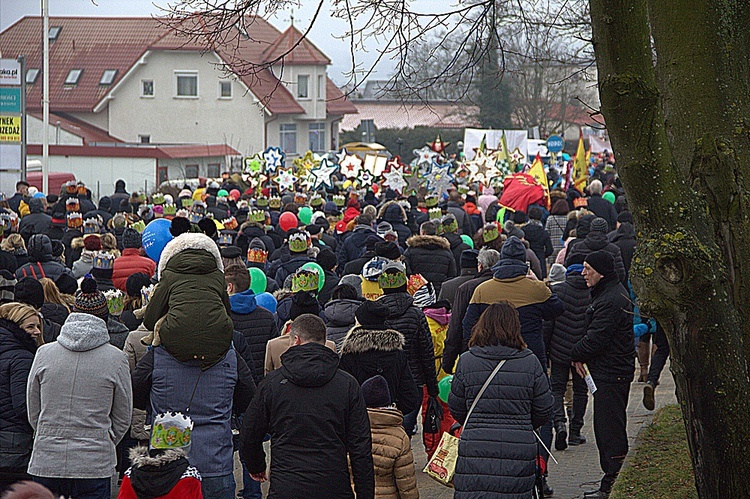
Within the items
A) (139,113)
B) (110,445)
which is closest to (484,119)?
(139,113)

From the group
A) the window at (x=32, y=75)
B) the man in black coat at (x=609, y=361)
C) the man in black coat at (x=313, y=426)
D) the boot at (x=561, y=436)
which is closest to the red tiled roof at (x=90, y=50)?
the window at (x=32, y=75)

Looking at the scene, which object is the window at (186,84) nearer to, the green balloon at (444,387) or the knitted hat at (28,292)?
the green balloon at (444,387)

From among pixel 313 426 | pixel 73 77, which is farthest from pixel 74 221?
pixel 73 77

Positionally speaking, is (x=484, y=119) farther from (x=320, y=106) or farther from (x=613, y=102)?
(x=613, y=102)

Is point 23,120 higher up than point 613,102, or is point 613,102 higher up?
point 23,120

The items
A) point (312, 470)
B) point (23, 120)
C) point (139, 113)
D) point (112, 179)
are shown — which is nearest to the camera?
point (312, 470)

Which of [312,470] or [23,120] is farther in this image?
[23,120]

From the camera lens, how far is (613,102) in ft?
18.1

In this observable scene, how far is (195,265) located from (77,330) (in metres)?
0.74

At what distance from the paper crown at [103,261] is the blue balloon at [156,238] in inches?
56.3

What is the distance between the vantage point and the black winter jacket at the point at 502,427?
625cm

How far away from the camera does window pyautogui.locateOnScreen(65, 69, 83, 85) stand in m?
57.3

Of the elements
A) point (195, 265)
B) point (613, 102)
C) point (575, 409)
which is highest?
point (613, 102)

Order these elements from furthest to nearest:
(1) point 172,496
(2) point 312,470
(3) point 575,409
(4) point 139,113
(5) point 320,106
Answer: (5) point 320,106
(4) point 139,113
(3) point 575,409
(2) point 312,470
(1) point 172,496
